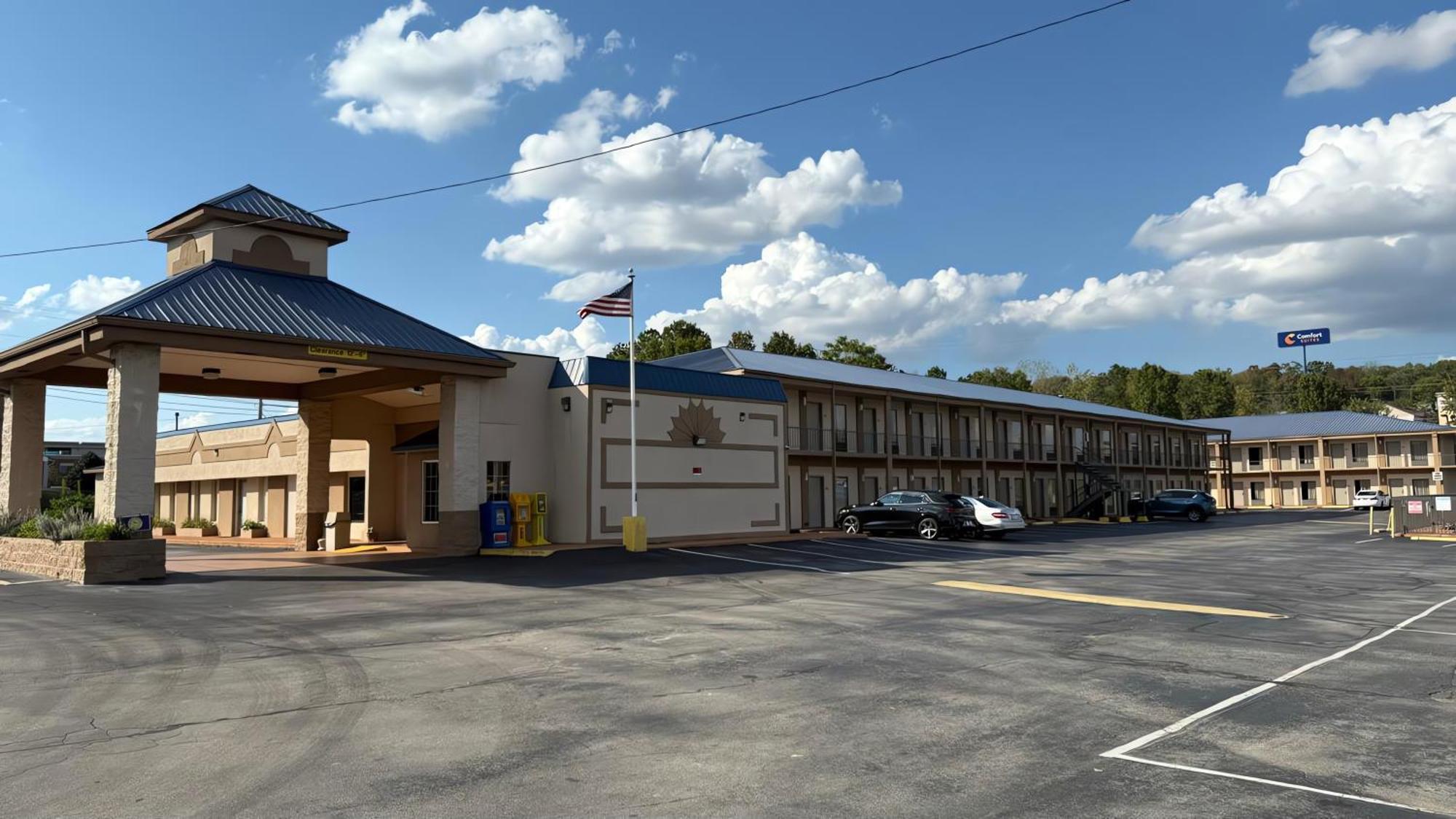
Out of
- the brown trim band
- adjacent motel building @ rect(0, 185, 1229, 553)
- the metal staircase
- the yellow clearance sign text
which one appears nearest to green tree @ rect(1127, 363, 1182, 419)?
the metal staircase

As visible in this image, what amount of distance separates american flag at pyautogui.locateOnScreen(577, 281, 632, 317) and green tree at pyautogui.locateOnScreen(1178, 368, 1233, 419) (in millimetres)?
90663

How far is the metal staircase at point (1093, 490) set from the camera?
2142 inches

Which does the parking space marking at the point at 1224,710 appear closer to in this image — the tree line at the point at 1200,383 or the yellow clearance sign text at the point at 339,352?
the yellow clearance sign text at the point at 339,352

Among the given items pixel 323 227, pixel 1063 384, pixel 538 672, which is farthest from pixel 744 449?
pixel 1063 384

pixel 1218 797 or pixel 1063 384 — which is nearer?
pixel 1218 797

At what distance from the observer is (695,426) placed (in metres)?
29.8

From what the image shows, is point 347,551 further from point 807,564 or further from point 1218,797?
point 1218,797

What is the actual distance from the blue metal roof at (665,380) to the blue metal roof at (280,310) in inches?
110

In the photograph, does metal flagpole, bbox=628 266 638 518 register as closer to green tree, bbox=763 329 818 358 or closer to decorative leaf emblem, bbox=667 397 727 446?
decorative leaf emblem, bbox=667 397 727 446

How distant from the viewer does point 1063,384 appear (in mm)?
113375

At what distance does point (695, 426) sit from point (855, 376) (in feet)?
52.3

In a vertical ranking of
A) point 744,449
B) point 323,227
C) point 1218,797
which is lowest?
point 1218,797

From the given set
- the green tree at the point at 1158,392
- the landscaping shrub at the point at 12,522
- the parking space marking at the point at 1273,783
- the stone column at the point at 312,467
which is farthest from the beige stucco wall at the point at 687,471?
the green tree at the point at 1158,392

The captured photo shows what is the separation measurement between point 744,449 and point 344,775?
84.8 ft
